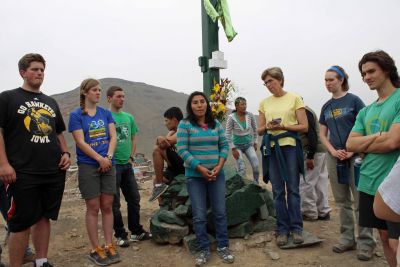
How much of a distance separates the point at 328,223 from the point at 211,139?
2398 mm

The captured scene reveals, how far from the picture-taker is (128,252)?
4246 mm

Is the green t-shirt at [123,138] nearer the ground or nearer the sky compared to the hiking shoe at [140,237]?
nearer the sky

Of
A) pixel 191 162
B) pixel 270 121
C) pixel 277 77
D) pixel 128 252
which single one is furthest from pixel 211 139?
pixel 128 252

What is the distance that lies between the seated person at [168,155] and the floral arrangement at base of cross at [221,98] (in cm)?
65

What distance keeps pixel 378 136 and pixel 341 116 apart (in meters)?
1.06

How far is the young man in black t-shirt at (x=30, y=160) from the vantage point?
131 inches

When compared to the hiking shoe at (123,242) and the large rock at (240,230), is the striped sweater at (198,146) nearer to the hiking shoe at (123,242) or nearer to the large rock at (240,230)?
the large rock at (240,230)

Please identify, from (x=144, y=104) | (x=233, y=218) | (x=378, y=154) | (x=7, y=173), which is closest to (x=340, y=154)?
(x=378, y=154)

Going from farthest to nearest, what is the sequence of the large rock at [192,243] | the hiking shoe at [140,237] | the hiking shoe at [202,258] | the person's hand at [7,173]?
the hiking shoe at [140,237], the large rock at [192,243], the hiking shoe at [202,258], the person's hand at [7,173]

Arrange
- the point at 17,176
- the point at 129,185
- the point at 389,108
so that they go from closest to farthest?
1. the point at 389,108
2. the point at 17,176
3. the point at 129,185

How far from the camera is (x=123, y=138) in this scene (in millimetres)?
4531

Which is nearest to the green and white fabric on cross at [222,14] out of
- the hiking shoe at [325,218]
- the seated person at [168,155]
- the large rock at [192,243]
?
the seated person at [168,155]

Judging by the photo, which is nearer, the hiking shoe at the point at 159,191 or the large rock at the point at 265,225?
the large rock at the point at 265,225

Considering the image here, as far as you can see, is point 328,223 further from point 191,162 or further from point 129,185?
point 129,185
